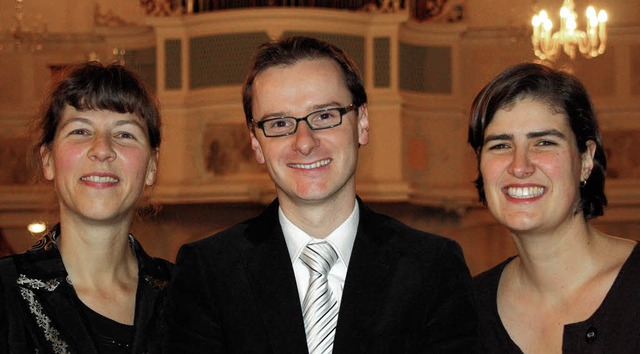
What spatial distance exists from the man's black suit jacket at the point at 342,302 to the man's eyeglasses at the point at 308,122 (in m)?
0.37

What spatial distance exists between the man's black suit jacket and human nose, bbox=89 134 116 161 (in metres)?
0.63

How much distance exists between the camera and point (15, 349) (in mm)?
4141

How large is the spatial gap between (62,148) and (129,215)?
37 cm

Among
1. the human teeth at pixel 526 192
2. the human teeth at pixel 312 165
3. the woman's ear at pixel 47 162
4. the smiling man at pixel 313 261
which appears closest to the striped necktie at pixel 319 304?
the smiling man at pixel 313 261

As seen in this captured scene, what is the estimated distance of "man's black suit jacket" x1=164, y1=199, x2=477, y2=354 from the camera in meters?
3.91

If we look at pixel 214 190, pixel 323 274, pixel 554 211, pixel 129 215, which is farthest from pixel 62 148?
pixel 214 190

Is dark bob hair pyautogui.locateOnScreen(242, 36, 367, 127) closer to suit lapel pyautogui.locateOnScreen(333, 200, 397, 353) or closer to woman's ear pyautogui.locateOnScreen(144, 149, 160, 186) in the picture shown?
suit lapel pyautogui.locateOnScreen(333, 200, 397, 353)

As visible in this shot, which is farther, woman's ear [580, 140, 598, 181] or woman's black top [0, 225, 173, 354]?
woman's ear [580, 140, 598, 181]

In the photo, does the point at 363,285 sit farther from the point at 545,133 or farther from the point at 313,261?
the point at 545,133

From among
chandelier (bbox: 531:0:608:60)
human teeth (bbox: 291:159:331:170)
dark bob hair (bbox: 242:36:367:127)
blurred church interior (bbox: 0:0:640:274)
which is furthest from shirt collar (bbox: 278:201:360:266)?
blurred church interior (bbox: 0:0:640:274)

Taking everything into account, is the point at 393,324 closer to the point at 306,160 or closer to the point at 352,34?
the point at 306,160

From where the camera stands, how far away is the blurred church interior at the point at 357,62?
1528cm

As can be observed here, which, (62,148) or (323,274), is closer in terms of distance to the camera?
(323,274)

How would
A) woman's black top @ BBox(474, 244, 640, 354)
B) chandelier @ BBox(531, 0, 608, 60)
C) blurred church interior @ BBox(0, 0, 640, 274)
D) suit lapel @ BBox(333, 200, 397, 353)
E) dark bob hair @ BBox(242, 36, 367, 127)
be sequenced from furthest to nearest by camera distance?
blurred church interior @ BBox(0, 0, 640, 274) < chandelier @ BBox(531, 0, 608, 60) < woman's black top @ BBox(474, 244, 640, 354) < dark bob hair @ BBox(242, 36, 367, 127) < suit lapel @ BBox(333, 200, 397, 353)
